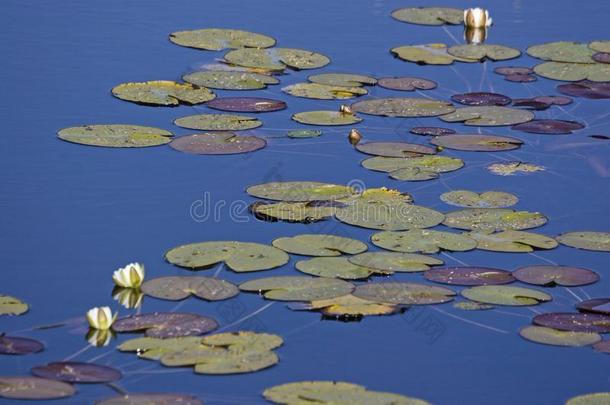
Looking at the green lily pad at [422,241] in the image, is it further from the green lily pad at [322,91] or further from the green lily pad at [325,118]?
the green lily pad at [322,91]

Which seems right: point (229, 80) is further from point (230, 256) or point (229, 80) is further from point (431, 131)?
point (230, 256)

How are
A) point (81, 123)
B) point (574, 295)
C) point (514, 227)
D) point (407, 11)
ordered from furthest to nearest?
point (407, 11), point (81, 123), point (514, 227), point (574, 295)

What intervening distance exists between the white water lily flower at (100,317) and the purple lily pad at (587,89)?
13.1ft

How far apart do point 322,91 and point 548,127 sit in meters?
1.36

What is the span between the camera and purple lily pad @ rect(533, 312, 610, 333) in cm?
466

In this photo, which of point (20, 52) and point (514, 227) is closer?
point (514, 227)

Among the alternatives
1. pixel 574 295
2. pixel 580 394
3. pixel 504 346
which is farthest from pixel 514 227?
pixel 580 394

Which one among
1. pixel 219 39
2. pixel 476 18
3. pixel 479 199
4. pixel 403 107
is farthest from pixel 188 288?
pixel 476 18

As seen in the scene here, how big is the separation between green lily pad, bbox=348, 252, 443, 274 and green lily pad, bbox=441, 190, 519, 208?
0.68 m

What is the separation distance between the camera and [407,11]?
886 cm

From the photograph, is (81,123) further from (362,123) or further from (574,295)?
(574,295)

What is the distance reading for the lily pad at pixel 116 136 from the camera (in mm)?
6410

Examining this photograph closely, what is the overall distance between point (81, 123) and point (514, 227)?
252 centimetres

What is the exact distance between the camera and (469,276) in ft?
16.5
